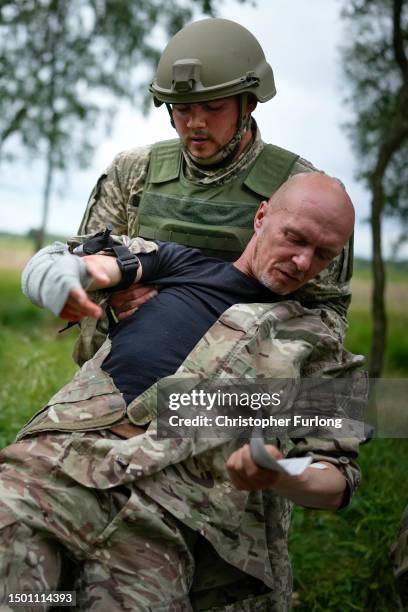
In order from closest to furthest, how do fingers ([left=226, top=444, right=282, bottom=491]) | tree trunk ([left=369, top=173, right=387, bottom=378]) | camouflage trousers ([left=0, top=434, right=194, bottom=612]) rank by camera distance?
fingers ([left=226, top=444, right=282, bottom=491]) → camouflage trousers ([left=0, top=434, right=194, bottom=612]) → tree trunk ([left=369, top=173, right=387, bottom=378])

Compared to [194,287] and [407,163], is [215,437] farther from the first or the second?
[407,163]

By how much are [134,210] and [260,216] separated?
668 mm

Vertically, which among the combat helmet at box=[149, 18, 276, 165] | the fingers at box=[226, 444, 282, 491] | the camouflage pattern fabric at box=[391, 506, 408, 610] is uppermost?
the combat helmet at box=[149, 18, 276, 165]

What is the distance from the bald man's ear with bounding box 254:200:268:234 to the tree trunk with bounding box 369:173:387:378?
14.3 ft

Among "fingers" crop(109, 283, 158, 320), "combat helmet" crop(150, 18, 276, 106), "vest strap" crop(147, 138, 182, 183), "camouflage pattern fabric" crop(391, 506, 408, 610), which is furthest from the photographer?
"vest strap" crop(147, 138, 182, 183)

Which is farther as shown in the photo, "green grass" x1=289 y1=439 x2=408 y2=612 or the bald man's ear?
"green grass" x1=289 y1=439 x2=408 y2=612

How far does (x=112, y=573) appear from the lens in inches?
102

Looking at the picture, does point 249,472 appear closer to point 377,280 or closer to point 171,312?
point 171,312

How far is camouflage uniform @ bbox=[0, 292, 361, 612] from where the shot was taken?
102 inches

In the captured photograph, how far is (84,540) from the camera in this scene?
264cm

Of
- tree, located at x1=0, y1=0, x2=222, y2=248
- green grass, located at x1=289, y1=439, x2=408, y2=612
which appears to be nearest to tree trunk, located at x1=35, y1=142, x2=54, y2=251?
tree, located at x1=0, y1=0, x2=222, y2=248

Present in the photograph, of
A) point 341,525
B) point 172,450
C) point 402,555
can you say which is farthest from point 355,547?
point 172,450

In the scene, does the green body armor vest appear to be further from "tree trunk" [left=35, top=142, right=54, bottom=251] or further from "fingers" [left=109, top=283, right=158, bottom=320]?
"tree trunk" [left=35, top=142, right=54, bottom=251]

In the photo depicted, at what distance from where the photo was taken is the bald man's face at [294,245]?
A: 9.36 ft
